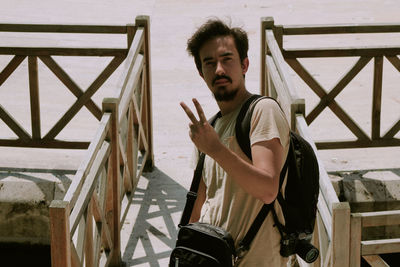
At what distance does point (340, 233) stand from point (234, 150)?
1020 millimetres

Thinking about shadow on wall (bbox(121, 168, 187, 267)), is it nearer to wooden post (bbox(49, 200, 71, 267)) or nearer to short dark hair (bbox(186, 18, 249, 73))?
wooden post (bbox(49, 200, 71, 267))

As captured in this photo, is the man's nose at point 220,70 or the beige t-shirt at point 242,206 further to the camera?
the man's nose at point 220,70

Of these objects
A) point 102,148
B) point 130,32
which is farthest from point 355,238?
point 130,32

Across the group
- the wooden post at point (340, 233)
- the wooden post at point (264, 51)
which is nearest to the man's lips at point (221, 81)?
the wooden post at point (340, 233)

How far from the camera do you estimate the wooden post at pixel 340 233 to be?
4184 millimetres

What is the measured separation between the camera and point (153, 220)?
23.0 feet

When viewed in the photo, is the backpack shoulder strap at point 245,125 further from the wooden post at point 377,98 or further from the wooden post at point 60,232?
the wooden post at point 377,98

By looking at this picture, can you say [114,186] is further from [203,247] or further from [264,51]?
[203,247]

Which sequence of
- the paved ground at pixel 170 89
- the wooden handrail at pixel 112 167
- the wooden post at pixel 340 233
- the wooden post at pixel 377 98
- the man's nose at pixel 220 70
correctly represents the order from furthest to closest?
the wooden post at pixel 377 98 < the paved ground at pixel 170 89 < the wooden handrail at pixel 112 167 < the wooden post at pixel 340 233 < the man's nose at pixel 220 70

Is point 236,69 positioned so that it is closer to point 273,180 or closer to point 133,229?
→ point 273,180

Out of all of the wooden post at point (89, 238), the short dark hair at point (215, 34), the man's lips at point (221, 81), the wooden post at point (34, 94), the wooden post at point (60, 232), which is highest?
the wooden post at point (34, 94)

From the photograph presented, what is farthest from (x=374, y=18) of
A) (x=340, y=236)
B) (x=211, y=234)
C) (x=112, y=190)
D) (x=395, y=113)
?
(x=211, y=234)

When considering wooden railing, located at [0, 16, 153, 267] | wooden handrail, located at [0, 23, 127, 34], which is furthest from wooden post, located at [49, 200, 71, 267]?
wooden handrail, located at [0, 23, 127, 34]

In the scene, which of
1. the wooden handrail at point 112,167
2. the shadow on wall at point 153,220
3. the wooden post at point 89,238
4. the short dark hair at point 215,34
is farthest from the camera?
the shadow on wall at point 153,220
